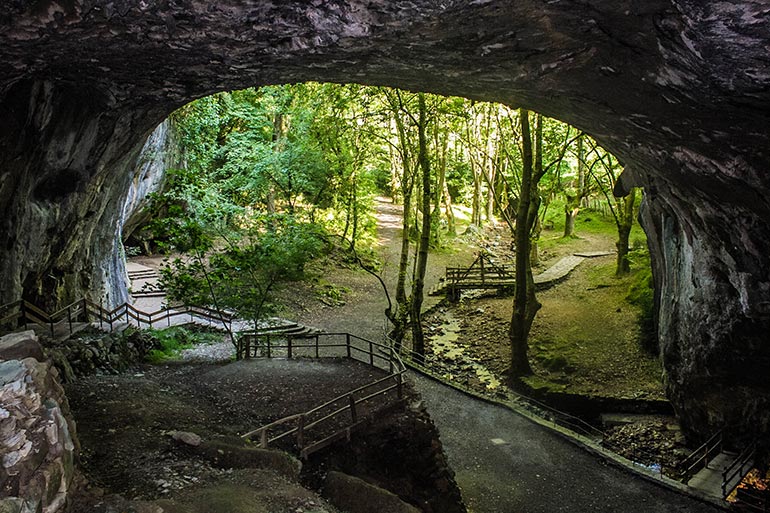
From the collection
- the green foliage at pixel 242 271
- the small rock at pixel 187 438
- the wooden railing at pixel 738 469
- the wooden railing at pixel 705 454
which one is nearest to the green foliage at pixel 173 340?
the green foliage at pixel 242 271

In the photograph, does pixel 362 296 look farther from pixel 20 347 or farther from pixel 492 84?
pixel 20 347

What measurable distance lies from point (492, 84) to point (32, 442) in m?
7.99

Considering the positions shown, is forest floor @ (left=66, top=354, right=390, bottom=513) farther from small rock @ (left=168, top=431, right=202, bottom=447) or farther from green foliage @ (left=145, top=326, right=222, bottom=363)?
green foliage @ (left=145, top=326, right=222, bottom=363)

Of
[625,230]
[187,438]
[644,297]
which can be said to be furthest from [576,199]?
[187,438]

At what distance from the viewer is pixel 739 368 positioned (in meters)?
13.1

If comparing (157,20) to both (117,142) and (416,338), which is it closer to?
(117,142)

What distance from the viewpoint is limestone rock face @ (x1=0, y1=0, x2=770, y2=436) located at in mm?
6609

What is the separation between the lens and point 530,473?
41.7 feet

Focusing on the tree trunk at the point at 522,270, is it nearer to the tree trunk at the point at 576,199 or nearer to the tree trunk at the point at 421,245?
the tree trunk at the point at 421,245

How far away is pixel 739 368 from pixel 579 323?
10207 mm

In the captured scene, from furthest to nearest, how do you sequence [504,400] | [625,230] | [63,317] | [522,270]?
[625,230]
[522,270]
[504,400]
[63,317]

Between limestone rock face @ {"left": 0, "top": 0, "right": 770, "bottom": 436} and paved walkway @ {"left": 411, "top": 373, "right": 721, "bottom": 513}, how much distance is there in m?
3.75

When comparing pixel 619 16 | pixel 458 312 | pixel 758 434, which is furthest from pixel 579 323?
pixel 619 16

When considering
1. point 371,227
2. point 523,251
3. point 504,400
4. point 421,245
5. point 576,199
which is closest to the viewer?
point 504,400
